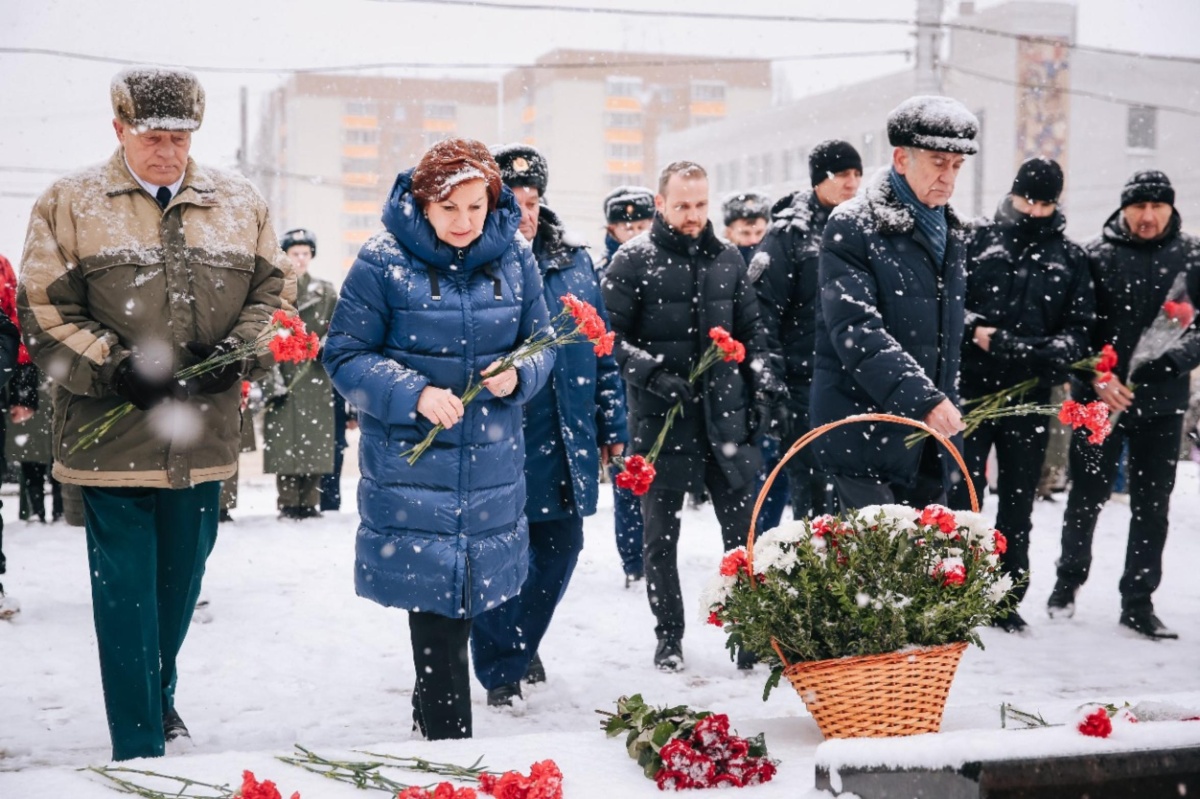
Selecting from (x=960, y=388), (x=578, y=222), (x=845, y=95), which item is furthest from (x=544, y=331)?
(x=578, y=222)

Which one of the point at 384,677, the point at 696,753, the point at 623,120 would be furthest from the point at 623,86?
the point at 696,753

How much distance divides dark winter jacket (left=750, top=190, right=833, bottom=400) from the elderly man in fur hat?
322cm

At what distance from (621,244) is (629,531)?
165 cm

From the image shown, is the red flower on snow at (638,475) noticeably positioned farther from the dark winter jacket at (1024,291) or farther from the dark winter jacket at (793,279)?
the dark winter jacket at (1024,291)

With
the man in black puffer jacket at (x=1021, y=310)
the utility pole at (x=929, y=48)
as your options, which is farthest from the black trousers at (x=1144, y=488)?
the utility pole at (x=929, y=48)

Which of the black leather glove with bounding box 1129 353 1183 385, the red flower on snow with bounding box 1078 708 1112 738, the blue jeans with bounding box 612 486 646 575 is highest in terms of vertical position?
the black leather glove with bounding box 1129 353 1183 385

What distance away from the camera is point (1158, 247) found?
624cm

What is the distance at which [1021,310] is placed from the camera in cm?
616

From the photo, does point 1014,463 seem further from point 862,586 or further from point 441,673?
point 441,673

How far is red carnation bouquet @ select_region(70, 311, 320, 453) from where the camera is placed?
12.6 feet

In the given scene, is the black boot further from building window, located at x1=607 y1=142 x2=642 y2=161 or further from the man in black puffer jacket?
building window, located at x1=607 y1=142 x2=642 y2=161

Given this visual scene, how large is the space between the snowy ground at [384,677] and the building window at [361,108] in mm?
69497

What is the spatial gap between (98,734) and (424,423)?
5.91 ft

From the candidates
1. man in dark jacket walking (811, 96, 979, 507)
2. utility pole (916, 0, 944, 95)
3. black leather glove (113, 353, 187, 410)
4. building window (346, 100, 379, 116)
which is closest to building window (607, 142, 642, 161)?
building window (346, 100, 379, 116)
